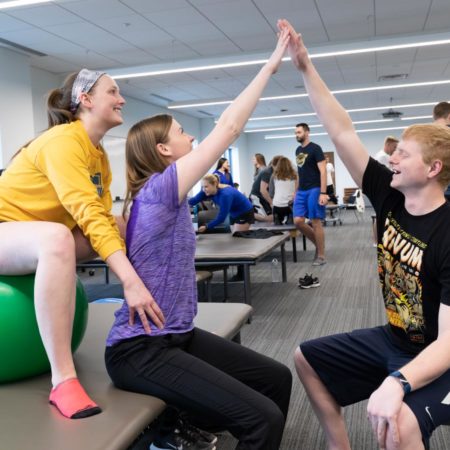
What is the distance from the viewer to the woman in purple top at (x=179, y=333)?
54.2 inches

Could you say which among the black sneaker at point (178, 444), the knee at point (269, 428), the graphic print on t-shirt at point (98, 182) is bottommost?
the black sneaker at point (178, 444)

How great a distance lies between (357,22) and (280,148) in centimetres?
1340

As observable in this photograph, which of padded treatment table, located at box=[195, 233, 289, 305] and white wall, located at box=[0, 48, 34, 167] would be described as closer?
padded treatment table, located at box=[195, 233, 289, 305]

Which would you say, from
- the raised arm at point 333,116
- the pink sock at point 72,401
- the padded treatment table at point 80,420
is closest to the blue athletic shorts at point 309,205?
the raised arm at point 333,116

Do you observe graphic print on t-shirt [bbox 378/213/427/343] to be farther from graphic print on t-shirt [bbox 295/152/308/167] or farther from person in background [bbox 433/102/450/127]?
graphic print on t-shirt [bbox 295/152/308/167]

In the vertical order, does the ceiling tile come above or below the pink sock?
above

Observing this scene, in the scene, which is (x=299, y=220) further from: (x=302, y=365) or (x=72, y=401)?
(x=72, y=401)

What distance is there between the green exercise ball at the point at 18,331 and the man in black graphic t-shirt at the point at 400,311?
0.85 m

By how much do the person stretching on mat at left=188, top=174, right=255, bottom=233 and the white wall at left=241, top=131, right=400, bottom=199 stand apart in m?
13.7

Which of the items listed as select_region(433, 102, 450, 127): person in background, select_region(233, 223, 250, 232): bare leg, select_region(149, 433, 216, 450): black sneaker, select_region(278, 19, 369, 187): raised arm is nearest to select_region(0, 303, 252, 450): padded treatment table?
select_region(149, 433, 216, 450): black sneaker

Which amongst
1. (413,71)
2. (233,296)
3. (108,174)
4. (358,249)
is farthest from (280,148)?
(108,174)

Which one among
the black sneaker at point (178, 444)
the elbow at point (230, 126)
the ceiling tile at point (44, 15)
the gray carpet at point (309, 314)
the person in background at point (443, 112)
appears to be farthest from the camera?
the ceiling tile at point (44, 15)

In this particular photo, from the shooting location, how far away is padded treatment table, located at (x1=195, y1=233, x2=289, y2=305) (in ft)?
12.2

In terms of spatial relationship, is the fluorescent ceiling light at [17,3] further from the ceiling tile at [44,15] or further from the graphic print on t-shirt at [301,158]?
the graphic print on t-shirt at [301,158]
